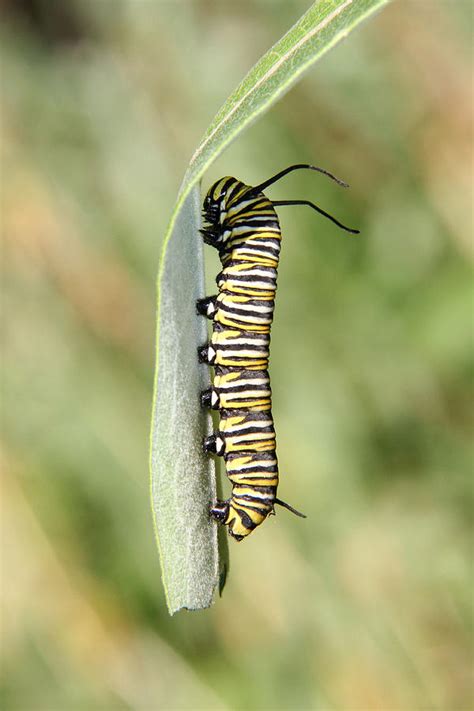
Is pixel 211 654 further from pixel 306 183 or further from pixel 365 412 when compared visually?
pixel 306 183

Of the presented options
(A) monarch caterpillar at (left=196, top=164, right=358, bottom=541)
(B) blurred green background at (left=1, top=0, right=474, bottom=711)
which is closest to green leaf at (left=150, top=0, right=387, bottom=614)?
(A) monarch caterpillar at (left=196, top=164, right=358, bottom=541)

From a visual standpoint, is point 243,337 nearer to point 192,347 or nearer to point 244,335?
point 244,335

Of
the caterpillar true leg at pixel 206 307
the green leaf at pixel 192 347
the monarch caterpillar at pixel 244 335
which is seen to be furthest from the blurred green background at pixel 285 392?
the green leaf at pixel 192 347

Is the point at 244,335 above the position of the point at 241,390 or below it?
above

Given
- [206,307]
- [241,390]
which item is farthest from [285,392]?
[206,307]

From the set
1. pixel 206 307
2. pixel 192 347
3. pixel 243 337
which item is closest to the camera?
pixel 192 347

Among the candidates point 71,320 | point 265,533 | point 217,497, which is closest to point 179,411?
point 217,497
